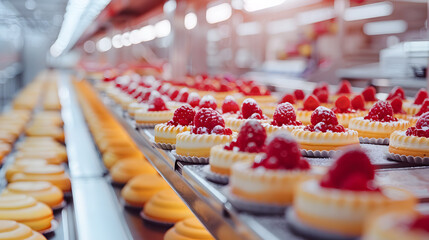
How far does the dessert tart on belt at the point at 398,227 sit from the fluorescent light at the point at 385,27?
825cm

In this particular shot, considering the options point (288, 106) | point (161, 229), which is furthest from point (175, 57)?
point (288, 106)

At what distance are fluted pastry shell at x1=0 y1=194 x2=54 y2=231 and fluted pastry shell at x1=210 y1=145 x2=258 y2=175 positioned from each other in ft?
4.74

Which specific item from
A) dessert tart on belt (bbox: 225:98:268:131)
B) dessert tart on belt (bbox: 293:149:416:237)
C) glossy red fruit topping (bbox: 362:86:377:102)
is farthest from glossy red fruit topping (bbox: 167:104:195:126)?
glossy red fruit topping (bbox: 362:86:377:102)

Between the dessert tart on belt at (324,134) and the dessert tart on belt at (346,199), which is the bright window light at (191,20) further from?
the dessert tart on belt at (346,199)

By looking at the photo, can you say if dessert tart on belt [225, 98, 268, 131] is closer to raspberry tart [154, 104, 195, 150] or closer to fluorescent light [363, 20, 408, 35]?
raspberry tart [154, 104, 195, 150]

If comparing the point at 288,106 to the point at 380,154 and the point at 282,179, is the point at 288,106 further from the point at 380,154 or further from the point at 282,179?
the point at 282,179

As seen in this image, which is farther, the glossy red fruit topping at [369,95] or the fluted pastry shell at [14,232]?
the glossy red fruit topping at [369,95]

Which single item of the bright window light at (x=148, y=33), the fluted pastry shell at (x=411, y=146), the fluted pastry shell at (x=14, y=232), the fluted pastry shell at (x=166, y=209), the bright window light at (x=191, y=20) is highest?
the bright window light at (x=148, y=33)

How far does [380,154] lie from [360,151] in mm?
969

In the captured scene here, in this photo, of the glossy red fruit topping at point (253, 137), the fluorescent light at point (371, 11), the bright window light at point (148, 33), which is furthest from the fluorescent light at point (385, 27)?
the glossy red fruit topping at point (253, 137)

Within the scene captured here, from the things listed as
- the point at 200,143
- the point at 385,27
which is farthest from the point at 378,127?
the point at 385,27

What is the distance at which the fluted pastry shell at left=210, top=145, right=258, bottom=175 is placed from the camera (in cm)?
128

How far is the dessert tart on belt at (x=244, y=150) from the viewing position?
4.20ft

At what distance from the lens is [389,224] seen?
2.21 feet
